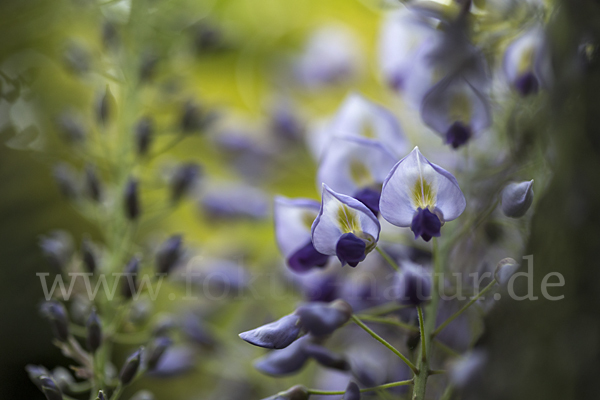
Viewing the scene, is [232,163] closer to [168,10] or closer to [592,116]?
[168,10]

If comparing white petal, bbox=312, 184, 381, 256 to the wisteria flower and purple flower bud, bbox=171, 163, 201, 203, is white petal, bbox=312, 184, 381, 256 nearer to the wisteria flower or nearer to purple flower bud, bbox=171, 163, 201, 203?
the wisteria flower

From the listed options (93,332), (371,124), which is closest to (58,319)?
(93,332)

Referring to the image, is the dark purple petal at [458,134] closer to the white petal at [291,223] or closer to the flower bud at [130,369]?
the white petal at [291,223]

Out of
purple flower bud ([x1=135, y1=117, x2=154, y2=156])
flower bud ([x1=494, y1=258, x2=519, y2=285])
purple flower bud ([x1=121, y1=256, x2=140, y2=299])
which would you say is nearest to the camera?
flower bud ([x1=494, y1=258, x2=519, y2=285])

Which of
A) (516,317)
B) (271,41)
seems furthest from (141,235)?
(516,317)

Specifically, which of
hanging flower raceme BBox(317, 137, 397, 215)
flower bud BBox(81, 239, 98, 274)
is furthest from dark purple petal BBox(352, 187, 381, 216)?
flower bud BBox(81, 239, 98, 274)

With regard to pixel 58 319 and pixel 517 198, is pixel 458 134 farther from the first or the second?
pixel 58 319
